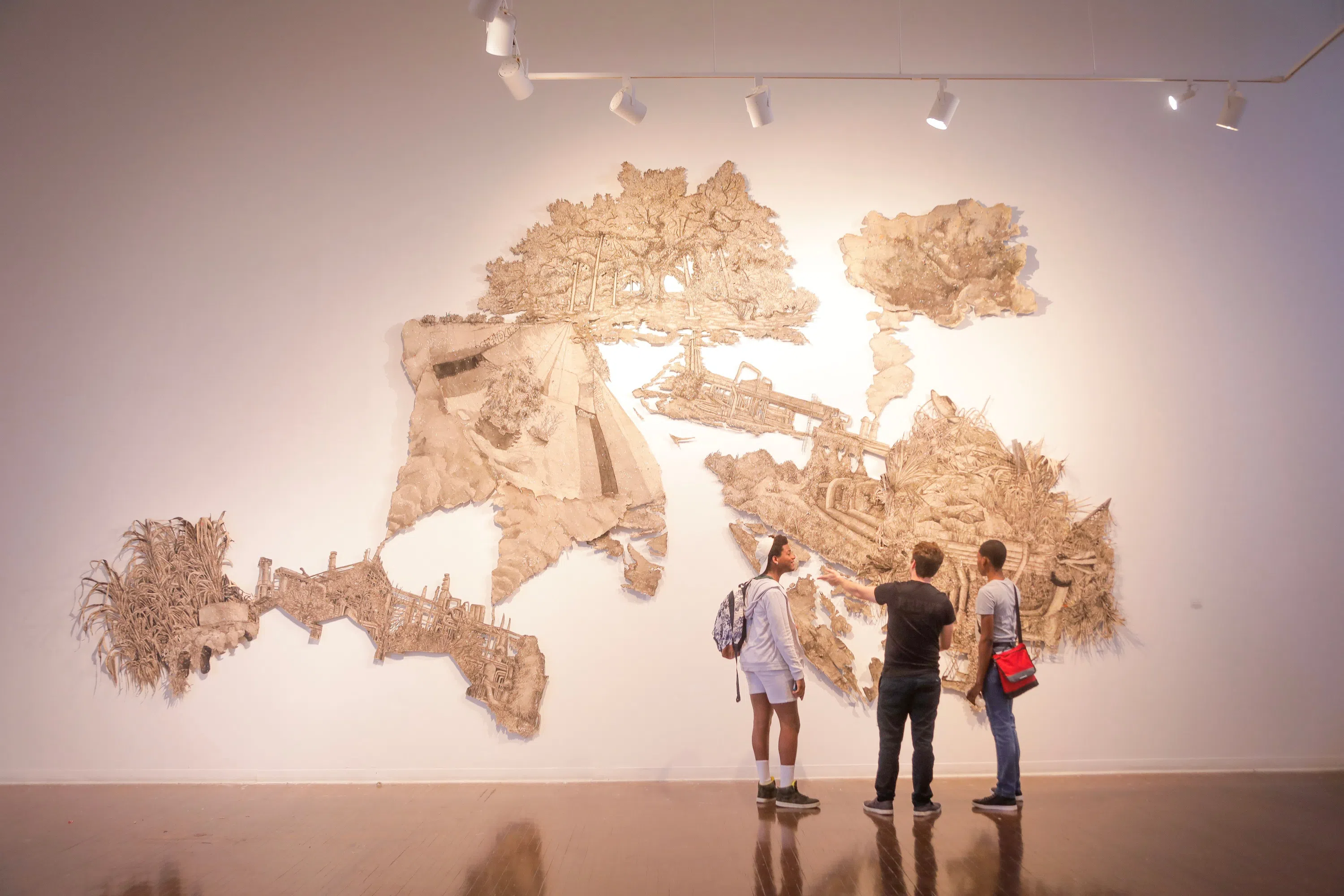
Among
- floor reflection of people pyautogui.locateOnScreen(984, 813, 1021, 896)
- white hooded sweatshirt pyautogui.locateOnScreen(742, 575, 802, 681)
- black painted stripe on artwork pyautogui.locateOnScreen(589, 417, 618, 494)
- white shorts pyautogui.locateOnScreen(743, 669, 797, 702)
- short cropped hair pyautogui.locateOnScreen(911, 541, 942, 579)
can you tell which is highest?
black painted stripe on artwork pyautogui.locateOnScreen(589, 417, 618, 494)

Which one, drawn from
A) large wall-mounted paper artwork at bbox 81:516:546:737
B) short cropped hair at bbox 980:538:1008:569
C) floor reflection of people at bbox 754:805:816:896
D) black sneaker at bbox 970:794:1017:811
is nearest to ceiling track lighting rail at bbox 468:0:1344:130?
short cropped hair at bbox 980:538:1008:569

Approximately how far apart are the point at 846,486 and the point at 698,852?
2399mm

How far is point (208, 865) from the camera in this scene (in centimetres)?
371

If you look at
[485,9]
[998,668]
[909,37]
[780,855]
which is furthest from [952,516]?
[485,9]

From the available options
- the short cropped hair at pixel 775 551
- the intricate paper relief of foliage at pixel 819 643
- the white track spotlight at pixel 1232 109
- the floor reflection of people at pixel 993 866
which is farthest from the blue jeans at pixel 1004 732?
the white track spotlight at pixel 1232 109

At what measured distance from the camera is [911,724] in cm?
424

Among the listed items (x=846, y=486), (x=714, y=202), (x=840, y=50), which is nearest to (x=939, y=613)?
(x=846, y=486)

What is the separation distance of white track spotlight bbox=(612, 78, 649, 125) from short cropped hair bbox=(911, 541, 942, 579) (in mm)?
2761

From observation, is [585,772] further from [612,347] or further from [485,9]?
[485,9]

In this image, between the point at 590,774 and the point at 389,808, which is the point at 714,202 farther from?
the point at 389,808

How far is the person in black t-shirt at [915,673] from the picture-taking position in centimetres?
417

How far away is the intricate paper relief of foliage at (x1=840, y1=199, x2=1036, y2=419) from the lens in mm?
5543

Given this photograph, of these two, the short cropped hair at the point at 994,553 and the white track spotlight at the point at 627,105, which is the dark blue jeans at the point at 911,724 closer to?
the short cropped hair at the point at 994,553

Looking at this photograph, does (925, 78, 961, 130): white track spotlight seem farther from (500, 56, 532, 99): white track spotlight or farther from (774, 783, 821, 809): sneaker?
(774, 783, 821, 809): sneaker
